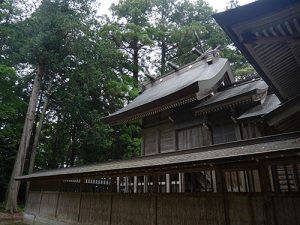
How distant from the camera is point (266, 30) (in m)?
4.69

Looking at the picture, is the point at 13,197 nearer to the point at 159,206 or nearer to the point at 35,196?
the point at 35,196

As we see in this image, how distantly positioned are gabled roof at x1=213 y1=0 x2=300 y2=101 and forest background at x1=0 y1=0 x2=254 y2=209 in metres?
17.6

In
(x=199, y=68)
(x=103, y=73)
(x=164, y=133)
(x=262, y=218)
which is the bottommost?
(x=262, y=218)

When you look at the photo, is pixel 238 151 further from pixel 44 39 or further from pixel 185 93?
pixel 44 39

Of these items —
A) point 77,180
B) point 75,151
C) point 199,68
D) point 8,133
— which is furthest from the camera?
point 75,151

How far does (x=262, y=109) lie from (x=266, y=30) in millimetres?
6355

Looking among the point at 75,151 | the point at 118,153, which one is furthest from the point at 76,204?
the point at 75,151

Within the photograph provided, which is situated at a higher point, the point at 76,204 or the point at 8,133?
the point at 8,133

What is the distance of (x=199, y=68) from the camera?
18.5 metres

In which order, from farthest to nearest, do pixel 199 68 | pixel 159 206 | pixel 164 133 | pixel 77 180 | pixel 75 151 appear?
pixel 75 151 < pixel 199 68 < pixel 164 133 < pixel 77 180 < pixel 159 206

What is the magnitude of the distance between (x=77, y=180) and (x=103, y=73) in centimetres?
1437

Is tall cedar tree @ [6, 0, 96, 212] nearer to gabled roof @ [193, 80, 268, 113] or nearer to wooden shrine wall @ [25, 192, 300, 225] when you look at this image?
wooden shrine wall @ [25, 192, 300, 225]

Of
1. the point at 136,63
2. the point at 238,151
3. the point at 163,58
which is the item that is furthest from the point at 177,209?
the point at 163,58

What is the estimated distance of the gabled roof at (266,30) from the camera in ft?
14.0
